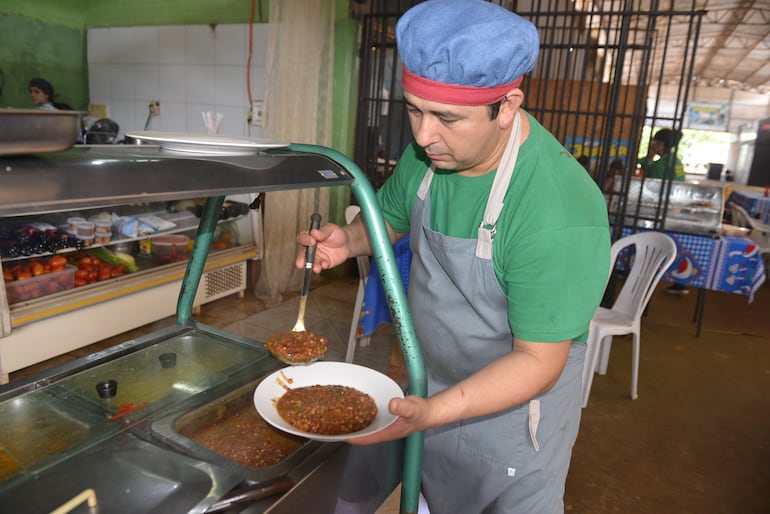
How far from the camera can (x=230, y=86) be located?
5.26 m

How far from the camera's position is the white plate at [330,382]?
1.23m

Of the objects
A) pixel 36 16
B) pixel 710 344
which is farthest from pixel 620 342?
pixel 36 16

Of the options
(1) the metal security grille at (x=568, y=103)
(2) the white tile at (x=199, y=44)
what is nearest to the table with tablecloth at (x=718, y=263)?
(1) the metal security grille at (x=568, y=103)

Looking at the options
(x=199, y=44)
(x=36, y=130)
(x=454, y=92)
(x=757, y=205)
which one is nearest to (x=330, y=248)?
(x=454, y=92)

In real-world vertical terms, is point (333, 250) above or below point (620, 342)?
above

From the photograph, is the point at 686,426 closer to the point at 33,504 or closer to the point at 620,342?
the point at 620,342

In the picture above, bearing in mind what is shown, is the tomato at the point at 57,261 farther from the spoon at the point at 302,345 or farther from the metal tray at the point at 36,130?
the metal tray at the point at 36,130

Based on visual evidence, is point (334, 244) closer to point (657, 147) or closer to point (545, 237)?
point (545, 237)

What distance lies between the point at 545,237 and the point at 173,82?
5.41 metres

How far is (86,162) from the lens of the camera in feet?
2.54

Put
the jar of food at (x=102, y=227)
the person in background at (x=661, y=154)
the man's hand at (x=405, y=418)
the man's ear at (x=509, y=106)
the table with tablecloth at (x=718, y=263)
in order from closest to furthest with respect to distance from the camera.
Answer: the man's hand at (x=405, y=418)
the man's ear at (x=509, y=106)
the jar of food at (x=102, y=227)
the table with tablecloth at (x=718, y=263)
the person in background at (x=661, y=154)

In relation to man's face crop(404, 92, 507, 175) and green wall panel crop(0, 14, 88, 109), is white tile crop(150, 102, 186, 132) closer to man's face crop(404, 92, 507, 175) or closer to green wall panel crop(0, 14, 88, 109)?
green wall panel crop(0, 14, 88, 109)

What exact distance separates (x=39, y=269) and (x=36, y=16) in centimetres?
385

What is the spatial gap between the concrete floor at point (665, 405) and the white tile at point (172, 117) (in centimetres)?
208
